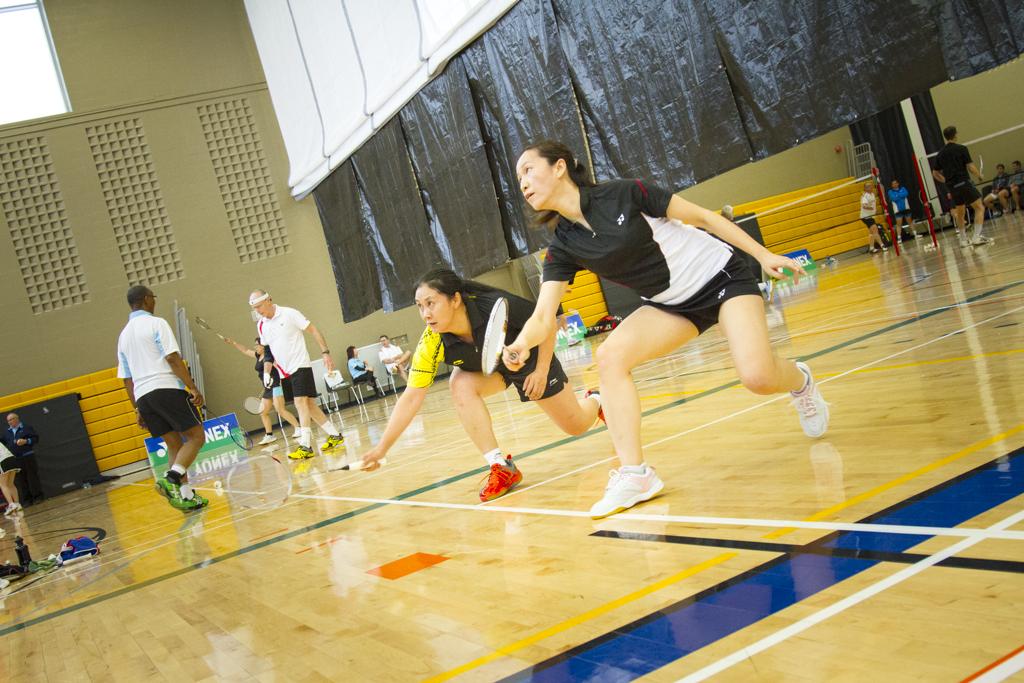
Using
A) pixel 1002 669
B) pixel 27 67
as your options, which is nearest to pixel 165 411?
pixel 1002 669

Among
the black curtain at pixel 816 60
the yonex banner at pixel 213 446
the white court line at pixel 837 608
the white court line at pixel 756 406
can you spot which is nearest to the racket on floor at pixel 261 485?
the white court line at pixel 756 406

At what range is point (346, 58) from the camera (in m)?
9.05

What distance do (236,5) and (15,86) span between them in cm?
447

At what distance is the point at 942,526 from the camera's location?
1753 mm

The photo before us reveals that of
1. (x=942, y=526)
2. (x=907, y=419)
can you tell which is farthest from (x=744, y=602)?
(x=907, y=419)

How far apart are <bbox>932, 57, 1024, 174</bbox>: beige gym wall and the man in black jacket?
1999 centimetres

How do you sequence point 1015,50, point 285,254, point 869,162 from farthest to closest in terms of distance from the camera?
1. point 869,162
2. point 285,254
3. point 1015,50

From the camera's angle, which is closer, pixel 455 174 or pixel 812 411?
pixel 812 411

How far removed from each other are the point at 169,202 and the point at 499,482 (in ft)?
43.8

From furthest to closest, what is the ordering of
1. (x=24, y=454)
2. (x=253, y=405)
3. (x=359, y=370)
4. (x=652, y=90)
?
(x=359, y=370) < (x=24, y=454) < (x=253, y=405) < (x=652, y=90)

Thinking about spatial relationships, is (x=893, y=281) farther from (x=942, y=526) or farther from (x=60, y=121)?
(x=60, y=121)

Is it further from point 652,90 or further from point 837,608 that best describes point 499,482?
point 652,90

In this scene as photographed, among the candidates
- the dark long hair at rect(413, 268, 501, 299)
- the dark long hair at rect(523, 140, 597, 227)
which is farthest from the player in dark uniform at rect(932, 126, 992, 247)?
the dark long hair at rect(523, 140, 597, 227)

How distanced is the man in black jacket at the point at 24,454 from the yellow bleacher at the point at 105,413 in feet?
3.69
